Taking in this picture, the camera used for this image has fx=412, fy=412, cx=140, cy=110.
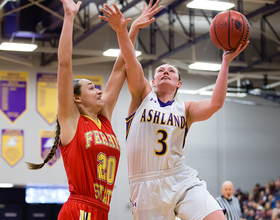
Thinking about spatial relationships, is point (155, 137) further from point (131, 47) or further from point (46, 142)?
point (46, 142)

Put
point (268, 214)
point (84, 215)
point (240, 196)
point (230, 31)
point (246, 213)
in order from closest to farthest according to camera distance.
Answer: point (84, 215), point (230, 31), point (268, 214), point (246, 213), point (240, 196)

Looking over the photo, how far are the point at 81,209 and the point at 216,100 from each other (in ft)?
5.04

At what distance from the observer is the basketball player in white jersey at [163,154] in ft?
11.6

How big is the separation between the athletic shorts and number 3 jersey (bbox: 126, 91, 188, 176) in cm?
86

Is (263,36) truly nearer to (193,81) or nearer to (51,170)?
(193,81)

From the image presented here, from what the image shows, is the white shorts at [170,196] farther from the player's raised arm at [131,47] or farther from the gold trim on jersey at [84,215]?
the gold trim on jersey at [84,215]

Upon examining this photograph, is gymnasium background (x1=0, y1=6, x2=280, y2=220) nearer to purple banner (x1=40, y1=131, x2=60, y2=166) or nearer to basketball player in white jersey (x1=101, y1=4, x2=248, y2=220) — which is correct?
purple banner (x1=40, y1=131, x2=60, y2=166)

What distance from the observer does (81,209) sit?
281cm

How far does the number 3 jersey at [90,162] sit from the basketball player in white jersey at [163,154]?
0.69 metres

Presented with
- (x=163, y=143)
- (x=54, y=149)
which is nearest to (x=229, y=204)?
(x=163, y=143)

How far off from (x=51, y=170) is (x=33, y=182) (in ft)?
2.25

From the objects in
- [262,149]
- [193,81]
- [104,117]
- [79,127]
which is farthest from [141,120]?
[262,149]

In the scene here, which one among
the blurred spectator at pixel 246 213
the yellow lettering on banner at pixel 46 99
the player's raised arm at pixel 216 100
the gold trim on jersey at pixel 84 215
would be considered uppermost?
the yellow lettering on banner at pixel 46 99

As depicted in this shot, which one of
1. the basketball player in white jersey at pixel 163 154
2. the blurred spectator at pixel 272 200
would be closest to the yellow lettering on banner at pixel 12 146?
the blurred spectator at pixel 272 200
